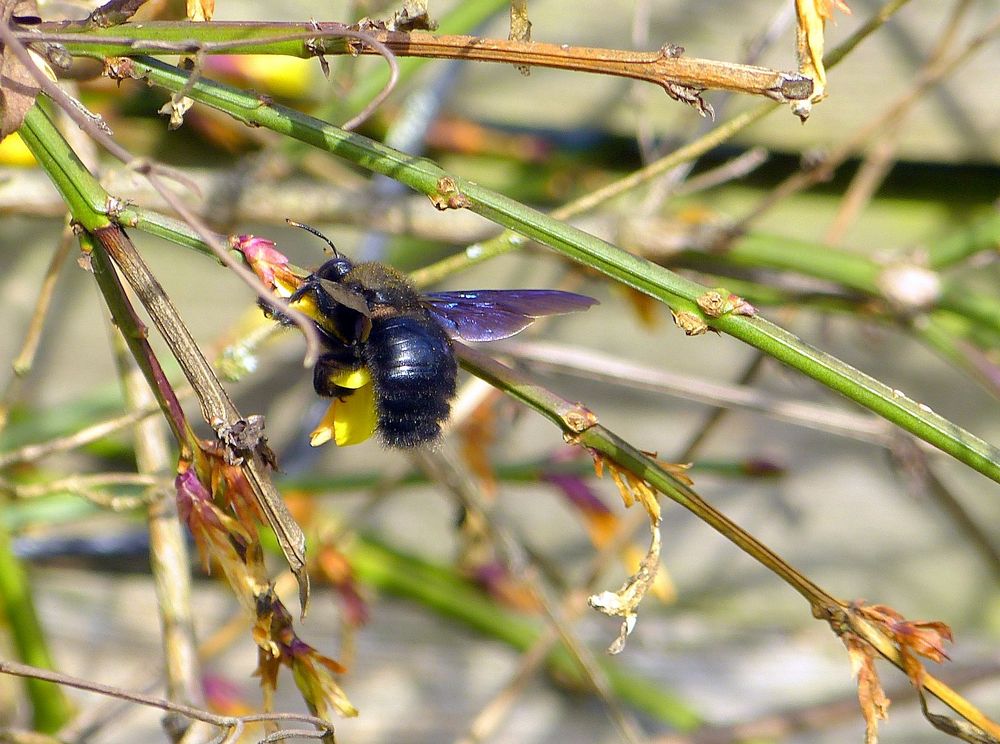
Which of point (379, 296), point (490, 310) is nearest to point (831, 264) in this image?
point (490, 310)

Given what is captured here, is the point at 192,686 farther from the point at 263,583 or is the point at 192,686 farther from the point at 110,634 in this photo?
the point at 110,634

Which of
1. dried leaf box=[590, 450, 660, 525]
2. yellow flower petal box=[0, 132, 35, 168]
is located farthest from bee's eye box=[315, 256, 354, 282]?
yellow flower petal box=[0, 132, 35, 168]

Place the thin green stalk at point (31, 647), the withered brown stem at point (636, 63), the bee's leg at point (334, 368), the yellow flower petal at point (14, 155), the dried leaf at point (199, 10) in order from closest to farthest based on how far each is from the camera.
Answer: the withered brown stem at point (636, 63) < the dried leaf at point (199, 10) < the bee's leg at point (334, 368) < the thin green stalk at point (31, 647) < the yellow flower petal at point (14, 155)

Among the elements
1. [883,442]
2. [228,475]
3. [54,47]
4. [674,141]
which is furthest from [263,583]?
[674,141]

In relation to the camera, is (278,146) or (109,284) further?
(278,146)

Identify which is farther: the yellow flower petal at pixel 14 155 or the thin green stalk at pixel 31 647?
the yellow flower petal at pixel 14 155

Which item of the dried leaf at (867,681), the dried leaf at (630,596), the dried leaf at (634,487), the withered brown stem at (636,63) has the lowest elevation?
the dried leaf at (867,681)

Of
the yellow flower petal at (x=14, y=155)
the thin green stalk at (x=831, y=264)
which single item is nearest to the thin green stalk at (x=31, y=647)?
the yellow flower petal at (x=14, y=155)

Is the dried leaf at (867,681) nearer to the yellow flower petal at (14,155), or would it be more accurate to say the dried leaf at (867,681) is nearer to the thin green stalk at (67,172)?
the thin green stalk at (67,172)

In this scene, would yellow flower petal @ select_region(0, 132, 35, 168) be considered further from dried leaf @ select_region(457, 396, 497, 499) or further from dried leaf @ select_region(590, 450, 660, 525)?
dried leaf @ select_region(590, 450, 660, 525)
